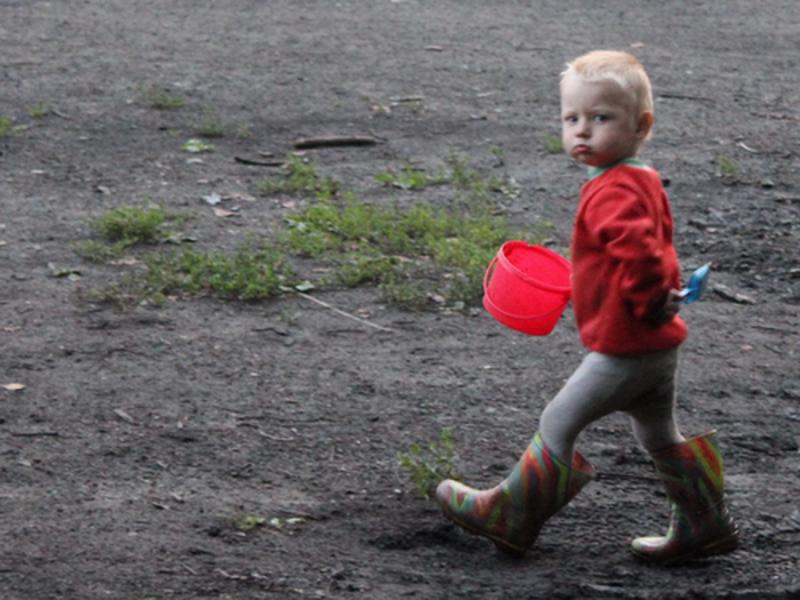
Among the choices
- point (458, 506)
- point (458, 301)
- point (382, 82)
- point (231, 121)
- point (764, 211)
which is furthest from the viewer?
point (382, 82)

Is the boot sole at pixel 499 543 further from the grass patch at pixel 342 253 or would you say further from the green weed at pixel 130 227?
the green weed at pixel 130 227

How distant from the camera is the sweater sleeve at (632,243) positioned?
11.4ft

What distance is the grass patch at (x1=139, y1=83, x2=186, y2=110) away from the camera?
29.8ft

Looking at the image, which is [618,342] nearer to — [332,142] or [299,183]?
[299,183]

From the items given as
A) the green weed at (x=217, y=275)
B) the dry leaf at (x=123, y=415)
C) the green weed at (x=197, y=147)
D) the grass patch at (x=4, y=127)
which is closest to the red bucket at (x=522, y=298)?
the dry leaf at (x=123, y=415)

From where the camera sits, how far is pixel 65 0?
12352 mm

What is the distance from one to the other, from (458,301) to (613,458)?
156 cm

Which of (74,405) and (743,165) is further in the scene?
(743,165)

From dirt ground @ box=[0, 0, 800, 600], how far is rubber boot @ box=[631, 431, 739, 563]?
3.0 inches

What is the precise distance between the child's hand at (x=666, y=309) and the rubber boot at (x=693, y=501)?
1.46 ft

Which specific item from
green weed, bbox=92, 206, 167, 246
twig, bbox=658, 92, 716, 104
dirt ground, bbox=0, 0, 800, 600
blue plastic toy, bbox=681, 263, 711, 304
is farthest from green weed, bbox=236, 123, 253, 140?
blue plastic toy, bbox=681, 263, 711, 304

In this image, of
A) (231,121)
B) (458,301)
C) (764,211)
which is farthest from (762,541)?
(231,121)

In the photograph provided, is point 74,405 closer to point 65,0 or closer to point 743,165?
point 743,165

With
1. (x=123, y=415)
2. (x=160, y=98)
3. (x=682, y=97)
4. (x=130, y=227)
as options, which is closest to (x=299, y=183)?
(x=130, y=227)
